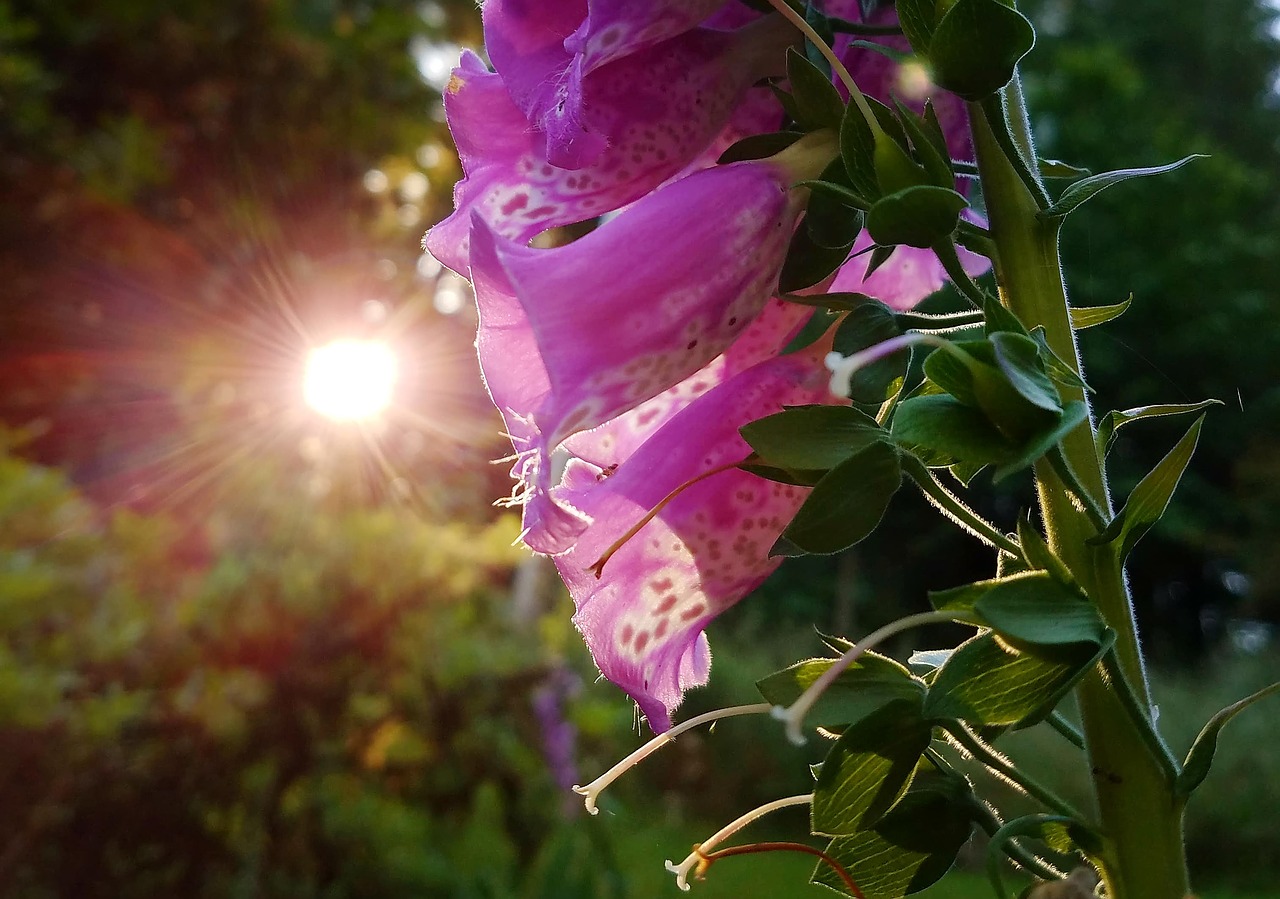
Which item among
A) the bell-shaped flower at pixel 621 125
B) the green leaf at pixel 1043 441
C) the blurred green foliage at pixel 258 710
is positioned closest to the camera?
the green leaf at pixel 1043 441

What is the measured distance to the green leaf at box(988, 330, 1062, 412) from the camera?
262mm

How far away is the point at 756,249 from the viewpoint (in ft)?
1.13

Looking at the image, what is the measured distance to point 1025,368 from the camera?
27 centimetres

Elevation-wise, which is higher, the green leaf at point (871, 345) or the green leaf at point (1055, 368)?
the green leaf at point (871, 345)

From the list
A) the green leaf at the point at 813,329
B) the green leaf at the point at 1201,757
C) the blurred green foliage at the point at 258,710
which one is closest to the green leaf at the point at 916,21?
the green leaf at the point at 813,329

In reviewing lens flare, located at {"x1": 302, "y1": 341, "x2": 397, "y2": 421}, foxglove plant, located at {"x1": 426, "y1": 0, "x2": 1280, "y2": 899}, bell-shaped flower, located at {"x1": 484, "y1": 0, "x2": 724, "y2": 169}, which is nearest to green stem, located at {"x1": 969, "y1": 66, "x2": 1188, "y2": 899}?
foxglove plant, located at {"x1": 426, "y1": 0, "x2": 1280, "y2": 899}

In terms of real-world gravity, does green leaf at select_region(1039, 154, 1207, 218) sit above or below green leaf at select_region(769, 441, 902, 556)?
above

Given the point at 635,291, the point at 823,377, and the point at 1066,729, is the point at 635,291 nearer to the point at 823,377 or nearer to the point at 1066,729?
the point at 823,377

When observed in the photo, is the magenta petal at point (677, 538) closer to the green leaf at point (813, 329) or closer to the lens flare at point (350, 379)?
the green leaf at point (813, 329)

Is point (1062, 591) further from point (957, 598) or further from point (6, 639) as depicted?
point (6, 639)

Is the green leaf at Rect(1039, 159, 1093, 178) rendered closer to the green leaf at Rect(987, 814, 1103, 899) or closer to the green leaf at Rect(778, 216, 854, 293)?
the green leaf at Rect(778, 216, 854, 293)

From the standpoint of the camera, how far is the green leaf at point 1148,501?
0.29 m

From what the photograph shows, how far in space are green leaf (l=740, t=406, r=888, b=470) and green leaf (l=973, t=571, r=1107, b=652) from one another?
0.05 metres

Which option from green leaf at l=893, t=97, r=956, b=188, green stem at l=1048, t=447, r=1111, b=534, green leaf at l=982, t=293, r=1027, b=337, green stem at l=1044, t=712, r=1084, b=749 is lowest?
green stem at l=1044, t=712, r=1084, b=749
